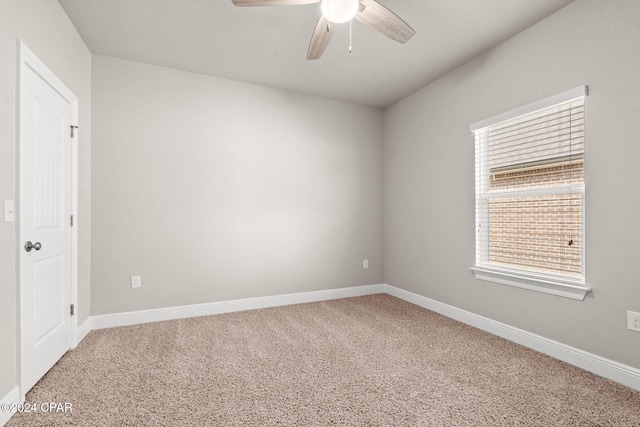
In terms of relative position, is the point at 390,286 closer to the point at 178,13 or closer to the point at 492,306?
the point at 492,306

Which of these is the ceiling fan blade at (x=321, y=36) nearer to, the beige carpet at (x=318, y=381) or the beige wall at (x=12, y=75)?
the beige wall at (x=12, y=75)

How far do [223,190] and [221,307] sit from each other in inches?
52.9

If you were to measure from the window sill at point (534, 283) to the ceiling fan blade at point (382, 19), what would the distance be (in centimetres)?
214

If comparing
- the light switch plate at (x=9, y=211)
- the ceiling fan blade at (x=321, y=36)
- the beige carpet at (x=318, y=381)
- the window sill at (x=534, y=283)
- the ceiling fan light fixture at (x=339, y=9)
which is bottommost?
the beige carpet at (x=318, y=381)

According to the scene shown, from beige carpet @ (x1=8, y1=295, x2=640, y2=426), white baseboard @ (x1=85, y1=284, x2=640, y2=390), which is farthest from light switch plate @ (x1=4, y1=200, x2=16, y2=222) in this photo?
white baseboard @ (x1=85, y1=284, x2=640, y2=390)

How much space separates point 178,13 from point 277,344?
2.83 metres

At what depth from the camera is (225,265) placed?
3.56 meters

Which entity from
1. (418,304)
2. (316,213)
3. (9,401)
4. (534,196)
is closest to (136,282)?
(9,401)

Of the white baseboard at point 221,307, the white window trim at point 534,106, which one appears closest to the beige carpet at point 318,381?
the white baseboard at point 221,307

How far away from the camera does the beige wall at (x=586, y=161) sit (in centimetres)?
203

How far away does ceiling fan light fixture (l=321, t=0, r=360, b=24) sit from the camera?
5.58 ft

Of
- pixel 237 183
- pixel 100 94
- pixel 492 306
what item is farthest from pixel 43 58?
pixel 492 306

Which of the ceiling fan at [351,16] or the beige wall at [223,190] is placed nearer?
the ceiling fan at [351,16]

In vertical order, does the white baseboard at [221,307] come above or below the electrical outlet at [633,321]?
below
